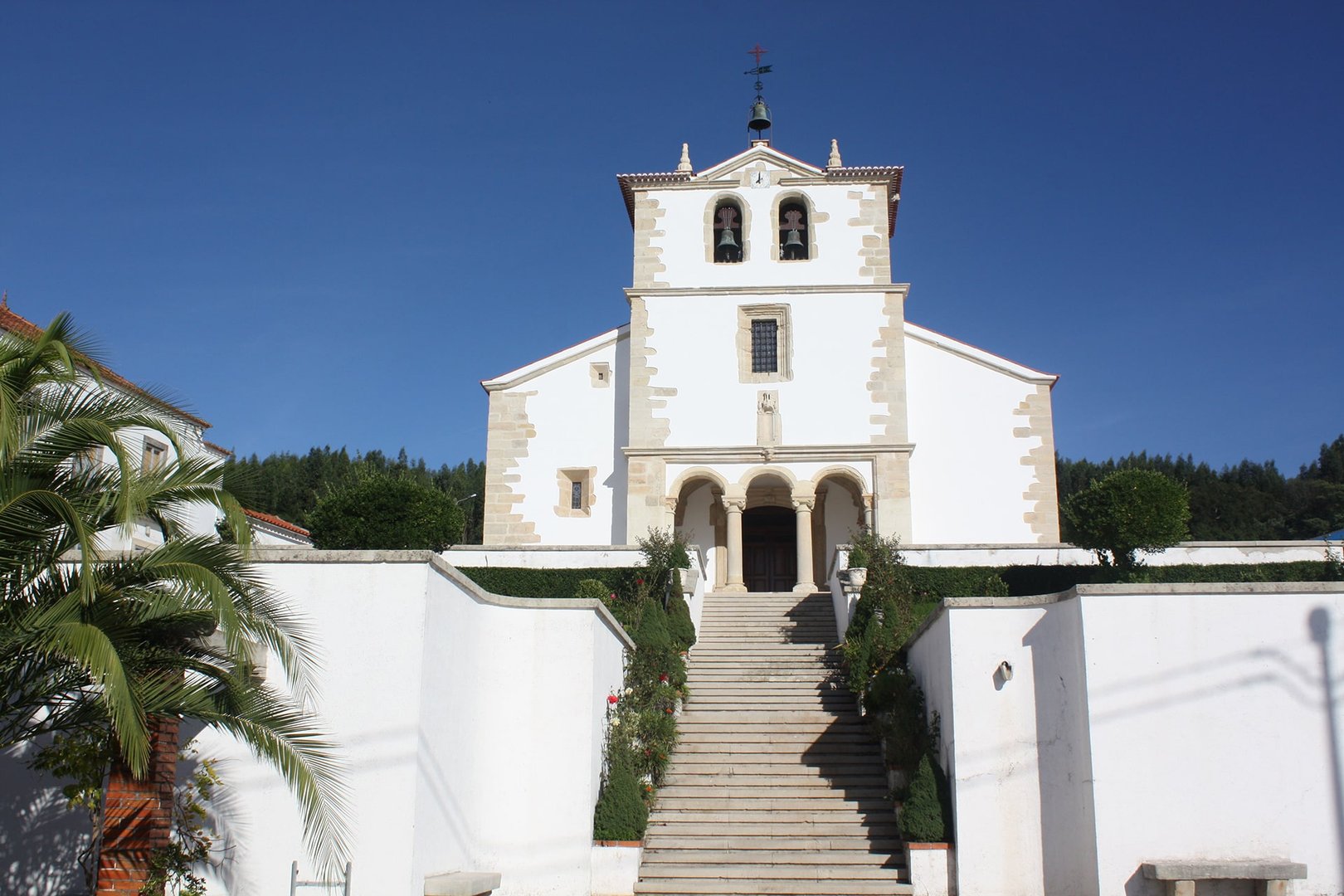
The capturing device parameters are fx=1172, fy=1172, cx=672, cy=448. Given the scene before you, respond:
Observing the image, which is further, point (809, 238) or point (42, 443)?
point (809, 238)

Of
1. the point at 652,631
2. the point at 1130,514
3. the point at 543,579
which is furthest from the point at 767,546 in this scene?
the point at 652,631

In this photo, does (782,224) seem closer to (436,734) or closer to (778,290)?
(778,290)

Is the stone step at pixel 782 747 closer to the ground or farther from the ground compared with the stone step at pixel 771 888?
farther from the ground

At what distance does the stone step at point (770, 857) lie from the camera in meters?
13.5

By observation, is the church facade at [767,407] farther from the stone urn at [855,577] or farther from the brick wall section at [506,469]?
the stone urn at [855,577]

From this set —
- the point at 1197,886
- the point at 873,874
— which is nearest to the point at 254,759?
the point at 873,874

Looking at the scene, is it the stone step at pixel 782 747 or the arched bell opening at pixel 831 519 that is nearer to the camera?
the stone step at pixel 782 747

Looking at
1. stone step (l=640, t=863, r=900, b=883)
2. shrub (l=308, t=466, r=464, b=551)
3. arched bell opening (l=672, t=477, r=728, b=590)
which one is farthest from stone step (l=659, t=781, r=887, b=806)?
arched bell opening (l=672, t=477, r=728, b=590)

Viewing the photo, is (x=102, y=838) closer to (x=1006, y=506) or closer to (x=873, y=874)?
(x=873, y=874)

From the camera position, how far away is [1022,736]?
12852 mm

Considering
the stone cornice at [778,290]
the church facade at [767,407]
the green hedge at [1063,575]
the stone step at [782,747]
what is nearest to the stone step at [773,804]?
the stone step at [782,747]

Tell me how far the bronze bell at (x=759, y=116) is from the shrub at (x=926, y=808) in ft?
76.4

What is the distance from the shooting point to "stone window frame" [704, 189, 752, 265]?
30281 millimetres

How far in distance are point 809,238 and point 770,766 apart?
1760 cm
